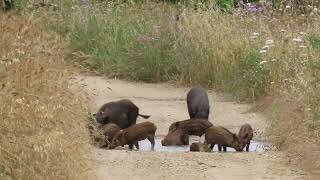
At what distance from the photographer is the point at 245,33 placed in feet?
46.3

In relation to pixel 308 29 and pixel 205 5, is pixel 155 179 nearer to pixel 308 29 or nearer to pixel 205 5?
pixel 308 29

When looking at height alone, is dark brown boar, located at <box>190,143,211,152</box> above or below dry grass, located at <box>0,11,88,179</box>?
below

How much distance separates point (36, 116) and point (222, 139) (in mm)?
2818

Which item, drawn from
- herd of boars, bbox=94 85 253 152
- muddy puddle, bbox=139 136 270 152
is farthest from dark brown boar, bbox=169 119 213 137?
muddy puddle, bbox=139 136 270 152

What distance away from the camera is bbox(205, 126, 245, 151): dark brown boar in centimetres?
933

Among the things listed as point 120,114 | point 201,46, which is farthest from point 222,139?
point 201,46

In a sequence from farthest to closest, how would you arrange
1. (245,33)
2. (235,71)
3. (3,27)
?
(245,33), (235,71), (3,27)

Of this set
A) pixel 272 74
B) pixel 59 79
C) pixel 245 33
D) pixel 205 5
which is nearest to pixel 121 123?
pixel 59 79

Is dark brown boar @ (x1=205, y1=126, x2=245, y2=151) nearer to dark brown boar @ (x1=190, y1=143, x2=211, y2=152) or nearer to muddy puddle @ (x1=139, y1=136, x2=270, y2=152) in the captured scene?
dark brown boar @ (x1=190, y1=143, x2=211, y2=152)

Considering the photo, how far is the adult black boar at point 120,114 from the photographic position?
34.1 feet

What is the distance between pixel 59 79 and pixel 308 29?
614 centimetres

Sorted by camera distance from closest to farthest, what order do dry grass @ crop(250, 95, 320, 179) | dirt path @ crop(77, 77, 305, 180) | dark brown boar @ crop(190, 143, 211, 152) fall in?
dirt path @ crop(77, 77, 305, 180)
dry grass @ crop(250, 95, 320, 179)
dark brown boar @ crop(190, 143, 211, 152)

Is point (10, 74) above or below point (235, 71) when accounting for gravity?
above

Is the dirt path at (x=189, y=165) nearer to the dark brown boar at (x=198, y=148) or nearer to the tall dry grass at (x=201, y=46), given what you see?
the dark brown boar at (x=198, y=148)
